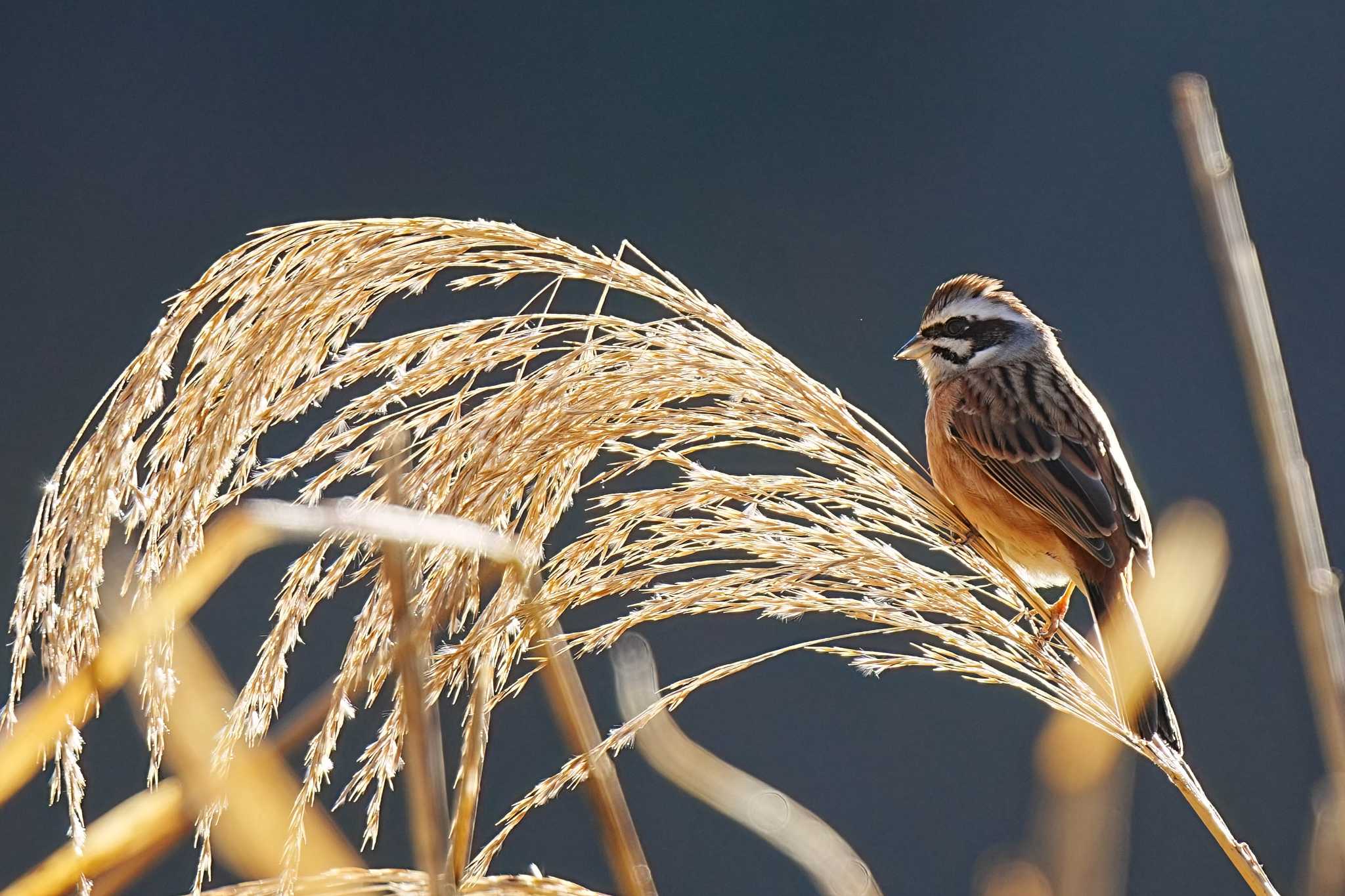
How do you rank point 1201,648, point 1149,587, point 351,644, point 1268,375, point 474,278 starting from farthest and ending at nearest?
point 1201,648, point 1149,587, point 474,278, point 351,644, point 1268,375

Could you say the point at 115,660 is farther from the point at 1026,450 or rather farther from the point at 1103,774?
the point at 1026,450

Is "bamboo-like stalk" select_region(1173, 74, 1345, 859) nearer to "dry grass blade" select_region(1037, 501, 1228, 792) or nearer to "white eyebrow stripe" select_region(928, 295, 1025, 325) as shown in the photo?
"dry grass blade" select_region(1037, 501, 1228, 792)

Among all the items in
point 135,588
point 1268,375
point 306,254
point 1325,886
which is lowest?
point 1325,886

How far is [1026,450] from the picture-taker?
9.66 ft

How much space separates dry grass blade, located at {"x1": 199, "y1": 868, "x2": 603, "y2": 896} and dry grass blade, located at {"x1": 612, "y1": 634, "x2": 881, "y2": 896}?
174 millimetres

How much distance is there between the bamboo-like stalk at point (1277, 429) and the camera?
3.53ft

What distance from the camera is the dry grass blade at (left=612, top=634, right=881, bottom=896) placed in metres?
1.05

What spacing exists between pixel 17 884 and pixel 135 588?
1.92 feet

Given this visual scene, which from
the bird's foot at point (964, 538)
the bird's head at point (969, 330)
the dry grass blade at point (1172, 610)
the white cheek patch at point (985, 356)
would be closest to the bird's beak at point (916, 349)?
the bird's head at point (969, 330)

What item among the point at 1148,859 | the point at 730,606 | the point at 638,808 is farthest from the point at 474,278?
the point at 1148,859

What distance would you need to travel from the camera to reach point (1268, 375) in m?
1.11

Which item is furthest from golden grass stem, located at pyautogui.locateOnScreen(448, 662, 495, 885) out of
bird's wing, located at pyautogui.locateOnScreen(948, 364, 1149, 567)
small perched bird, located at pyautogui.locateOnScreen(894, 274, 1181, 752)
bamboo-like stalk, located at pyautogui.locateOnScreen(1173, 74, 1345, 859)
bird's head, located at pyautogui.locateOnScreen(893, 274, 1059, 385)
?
bird's head, located at pyautogui.locateOnScreen(893, 274, 1059, 385)

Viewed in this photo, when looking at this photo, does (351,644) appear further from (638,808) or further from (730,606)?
(638,808)

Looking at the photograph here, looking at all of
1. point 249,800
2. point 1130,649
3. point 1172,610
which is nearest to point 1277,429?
point 1172,610
